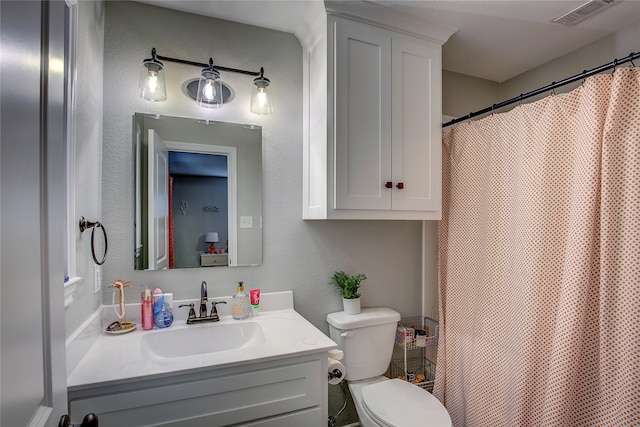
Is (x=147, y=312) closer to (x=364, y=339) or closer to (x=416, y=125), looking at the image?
(x=364, y=339)

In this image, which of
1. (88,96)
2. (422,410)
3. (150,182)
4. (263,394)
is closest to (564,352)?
(422,410)

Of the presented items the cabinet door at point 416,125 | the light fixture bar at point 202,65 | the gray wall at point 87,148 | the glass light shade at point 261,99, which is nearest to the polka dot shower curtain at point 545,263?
the cabinet door at point 416,125

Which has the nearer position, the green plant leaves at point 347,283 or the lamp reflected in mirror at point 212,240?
the lamp reflected in mirror at point 212,240

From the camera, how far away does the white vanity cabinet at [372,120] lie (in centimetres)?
152

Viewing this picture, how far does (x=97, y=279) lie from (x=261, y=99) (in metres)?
1.12

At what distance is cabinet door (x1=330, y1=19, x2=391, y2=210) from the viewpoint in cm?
152

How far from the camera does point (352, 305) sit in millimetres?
1797

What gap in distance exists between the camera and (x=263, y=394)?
1.20 meters

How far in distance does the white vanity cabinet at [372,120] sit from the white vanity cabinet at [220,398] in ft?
2.26

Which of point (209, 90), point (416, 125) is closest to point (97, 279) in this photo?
point (209, 90)

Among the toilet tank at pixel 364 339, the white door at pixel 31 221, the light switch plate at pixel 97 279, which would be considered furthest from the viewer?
the toilet tank at pixel 364 339

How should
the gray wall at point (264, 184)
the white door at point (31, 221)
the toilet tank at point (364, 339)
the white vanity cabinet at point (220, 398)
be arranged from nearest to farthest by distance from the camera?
the white door at point (31, 221) < the white vanity cabinet at point (220, 398) < the gray wall at point (264, 184) < the toilet tank at point (364, 339)

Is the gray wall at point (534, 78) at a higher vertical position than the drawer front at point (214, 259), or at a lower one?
higher

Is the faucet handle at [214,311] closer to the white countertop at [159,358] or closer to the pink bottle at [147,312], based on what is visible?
the white countertop at [159,358]
